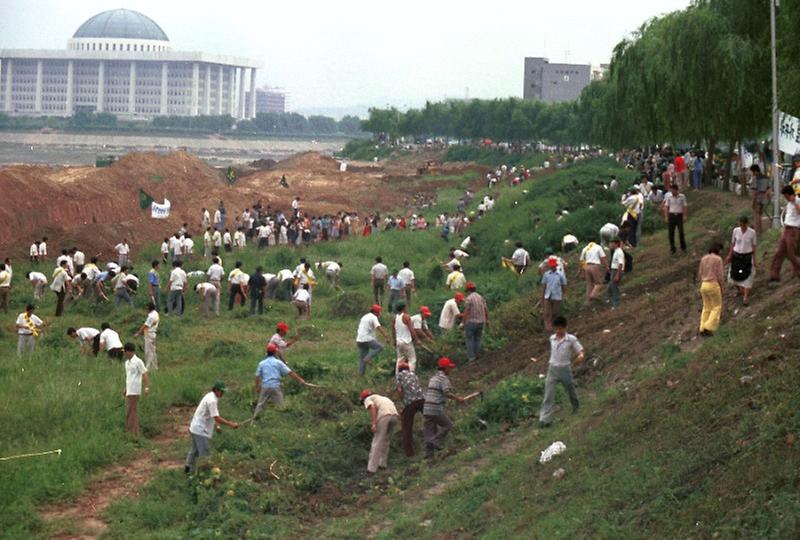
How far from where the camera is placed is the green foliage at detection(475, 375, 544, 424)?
55.5 feet

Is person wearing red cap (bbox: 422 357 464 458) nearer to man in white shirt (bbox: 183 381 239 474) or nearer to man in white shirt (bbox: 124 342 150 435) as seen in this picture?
man in white shirt (bbox: 183 381 239 474)

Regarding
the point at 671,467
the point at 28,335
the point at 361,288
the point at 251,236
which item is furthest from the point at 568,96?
the point at 671,467

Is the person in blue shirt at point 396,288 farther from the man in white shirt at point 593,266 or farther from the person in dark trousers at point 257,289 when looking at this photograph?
the man in white shirt at point 593,266

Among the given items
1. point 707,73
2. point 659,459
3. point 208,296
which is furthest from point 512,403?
point 707,73

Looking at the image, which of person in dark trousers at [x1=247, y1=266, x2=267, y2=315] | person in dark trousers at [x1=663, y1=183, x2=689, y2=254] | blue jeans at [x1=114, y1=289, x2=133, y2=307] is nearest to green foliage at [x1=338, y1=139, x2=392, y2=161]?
blue jeans at [x1=114, y1=289, x2=133, y2=307]

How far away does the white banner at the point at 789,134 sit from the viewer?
21375 mm

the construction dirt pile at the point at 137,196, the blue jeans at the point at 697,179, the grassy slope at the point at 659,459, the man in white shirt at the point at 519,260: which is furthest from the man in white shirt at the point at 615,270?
the construction dirt pile at the point at 137,196

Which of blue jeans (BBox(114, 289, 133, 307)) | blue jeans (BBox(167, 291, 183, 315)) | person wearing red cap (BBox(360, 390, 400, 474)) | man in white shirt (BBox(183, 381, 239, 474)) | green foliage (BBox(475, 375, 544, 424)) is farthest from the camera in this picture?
blue jeans (BBox(114, 289, 133, 307))

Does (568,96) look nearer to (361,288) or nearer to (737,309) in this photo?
(361,288)

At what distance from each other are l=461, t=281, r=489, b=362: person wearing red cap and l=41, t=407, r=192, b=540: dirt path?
193 inches

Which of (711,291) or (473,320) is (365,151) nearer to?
(473,320)

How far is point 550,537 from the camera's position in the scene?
11.6 m

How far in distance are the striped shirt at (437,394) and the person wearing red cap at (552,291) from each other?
495 centimetres

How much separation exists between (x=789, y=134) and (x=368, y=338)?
25.1ft
